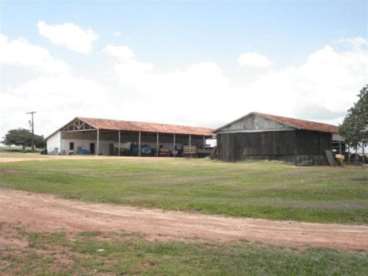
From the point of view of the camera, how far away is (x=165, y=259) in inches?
301

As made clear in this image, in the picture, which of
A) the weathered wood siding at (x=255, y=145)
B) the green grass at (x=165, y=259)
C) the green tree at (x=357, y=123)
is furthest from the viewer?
the weathered wood siding at (x=255, y=145)

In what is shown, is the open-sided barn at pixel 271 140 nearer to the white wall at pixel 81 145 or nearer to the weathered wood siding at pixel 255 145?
the weathered wood siding at pixel 255 145

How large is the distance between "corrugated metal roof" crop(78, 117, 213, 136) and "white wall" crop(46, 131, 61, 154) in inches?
301

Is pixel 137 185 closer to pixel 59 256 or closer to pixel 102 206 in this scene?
pixel 102 206

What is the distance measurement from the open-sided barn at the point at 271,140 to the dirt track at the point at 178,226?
31.3m

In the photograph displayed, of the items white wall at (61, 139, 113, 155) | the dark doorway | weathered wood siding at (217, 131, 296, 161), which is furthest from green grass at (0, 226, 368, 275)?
the dark doorway

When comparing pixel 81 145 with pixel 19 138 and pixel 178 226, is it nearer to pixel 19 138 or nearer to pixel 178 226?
pixel 19 138

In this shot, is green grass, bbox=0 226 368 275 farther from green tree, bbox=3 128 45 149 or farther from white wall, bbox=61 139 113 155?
green tree, bbox=3 128 45 149

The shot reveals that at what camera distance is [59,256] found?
7.85 meters

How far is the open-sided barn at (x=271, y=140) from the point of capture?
1743 inches

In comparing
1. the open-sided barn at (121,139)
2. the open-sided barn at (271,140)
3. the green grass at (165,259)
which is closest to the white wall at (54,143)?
the open-sided barn at (121,139)

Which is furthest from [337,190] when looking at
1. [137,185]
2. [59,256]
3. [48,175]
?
[48,175]

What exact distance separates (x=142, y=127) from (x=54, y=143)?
13.6m

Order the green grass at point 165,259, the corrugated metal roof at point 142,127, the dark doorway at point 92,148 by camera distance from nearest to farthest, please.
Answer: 1. the green grass at point 165,259
2. the corrugated metal roof at point 142,127
3. the dark doorway at point 92,148
